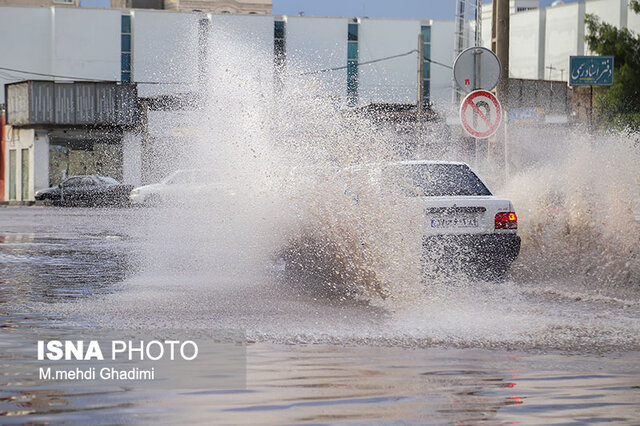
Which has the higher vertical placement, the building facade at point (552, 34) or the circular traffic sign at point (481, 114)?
the building facade at point (552, 34)

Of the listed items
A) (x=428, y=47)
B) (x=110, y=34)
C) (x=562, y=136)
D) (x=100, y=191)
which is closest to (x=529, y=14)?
(x=428, y=47)

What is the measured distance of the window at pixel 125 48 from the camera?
73.6m

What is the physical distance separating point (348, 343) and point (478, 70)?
9872 mm

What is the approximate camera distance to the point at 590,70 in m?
42.7

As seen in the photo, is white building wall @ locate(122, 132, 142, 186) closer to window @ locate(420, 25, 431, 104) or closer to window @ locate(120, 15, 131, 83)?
window @ locate(120, 15, 131, 83)

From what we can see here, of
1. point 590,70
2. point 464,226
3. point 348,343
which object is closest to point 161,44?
point 590,70

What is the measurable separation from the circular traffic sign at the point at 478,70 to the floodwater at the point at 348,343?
387 cm

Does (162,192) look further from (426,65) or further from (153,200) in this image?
(426,65)

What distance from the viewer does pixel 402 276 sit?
1123cm

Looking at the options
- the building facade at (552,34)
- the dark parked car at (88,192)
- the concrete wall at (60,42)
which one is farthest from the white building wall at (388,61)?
the dark parked car at (88,192)

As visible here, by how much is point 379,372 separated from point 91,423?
2108 millimetres

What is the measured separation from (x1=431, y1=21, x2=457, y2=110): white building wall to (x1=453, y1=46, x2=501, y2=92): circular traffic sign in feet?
198

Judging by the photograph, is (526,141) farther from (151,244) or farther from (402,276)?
(402,276)

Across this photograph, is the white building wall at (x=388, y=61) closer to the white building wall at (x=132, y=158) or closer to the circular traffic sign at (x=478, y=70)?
the white building wall at (x=132, y=158)
